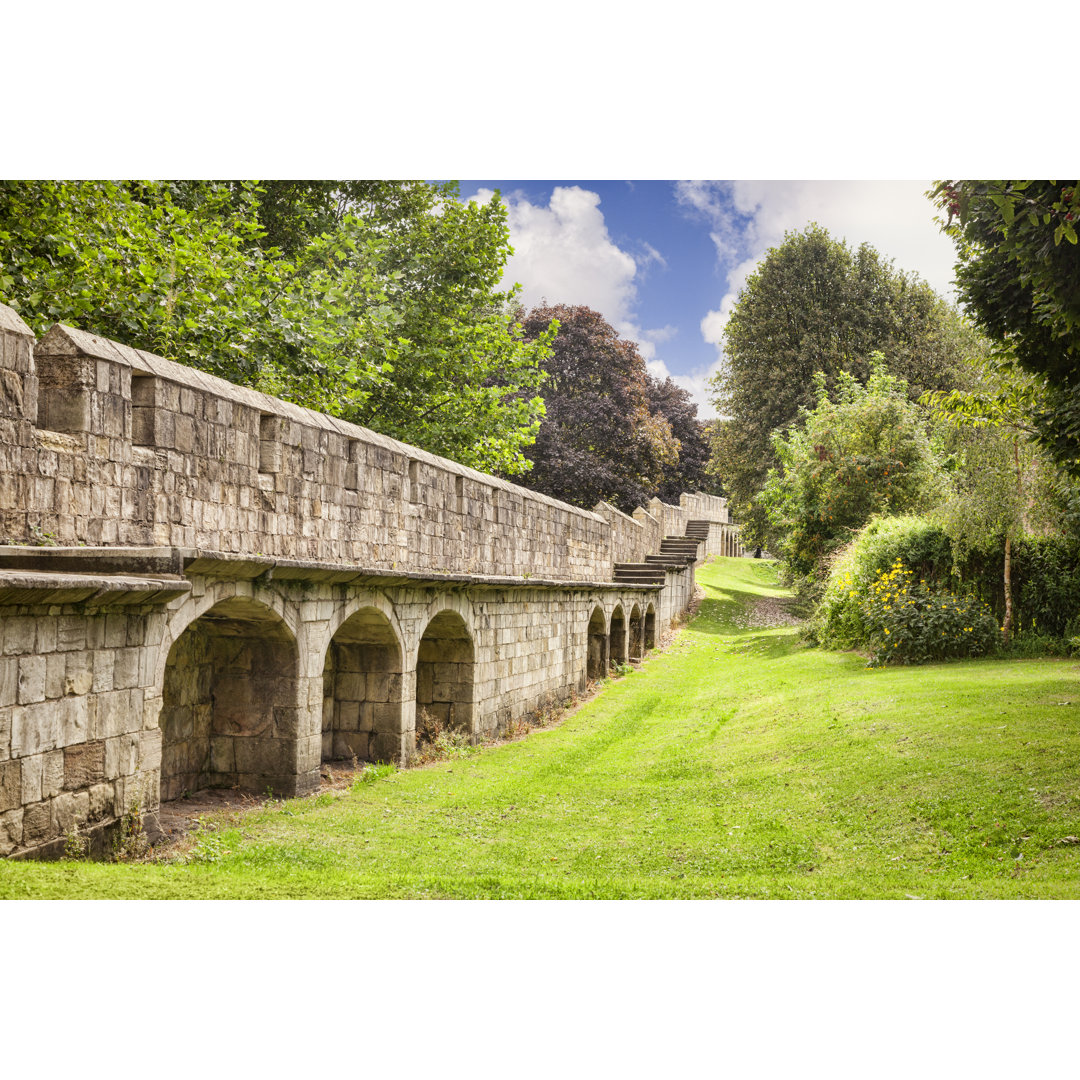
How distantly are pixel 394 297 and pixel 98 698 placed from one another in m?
12.7

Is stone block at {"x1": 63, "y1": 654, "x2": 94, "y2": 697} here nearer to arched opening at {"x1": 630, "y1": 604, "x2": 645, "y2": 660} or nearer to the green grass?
the green grass

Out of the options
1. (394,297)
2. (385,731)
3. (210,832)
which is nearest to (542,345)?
(394,297)

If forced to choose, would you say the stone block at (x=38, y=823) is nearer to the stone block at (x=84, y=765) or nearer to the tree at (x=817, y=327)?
the stone block at (x=84, y=765)

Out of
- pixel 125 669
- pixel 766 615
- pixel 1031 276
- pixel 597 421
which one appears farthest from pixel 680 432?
pixel 125 669

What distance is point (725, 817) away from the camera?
23.2ft

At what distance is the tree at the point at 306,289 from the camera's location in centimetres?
945

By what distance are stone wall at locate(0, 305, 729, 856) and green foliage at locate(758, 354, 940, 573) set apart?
34.2 feet

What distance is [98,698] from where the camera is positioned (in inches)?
197

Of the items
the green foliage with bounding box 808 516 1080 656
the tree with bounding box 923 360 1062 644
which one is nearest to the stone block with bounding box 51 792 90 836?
the tree with bounding box 923 360 1062 644

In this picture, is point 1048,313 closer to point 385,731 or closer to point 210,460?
point 210,460

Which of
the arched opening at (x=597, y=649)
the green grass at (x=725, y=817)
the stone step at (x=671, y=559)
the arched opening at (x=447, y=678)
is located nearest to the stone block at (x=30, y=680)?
the green grass at (x=725, y=817)

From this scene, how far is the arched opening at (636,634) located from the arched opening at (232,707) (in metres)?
13.5

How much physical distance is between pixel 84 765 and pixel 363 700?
4.50 metres

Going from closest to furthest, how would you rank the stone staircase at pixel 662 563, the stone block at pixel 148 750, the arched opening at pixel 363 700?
the stone block at pixel 148 750
the arched opening at pixel 363 700
the stone staircase at pixel 662 563
